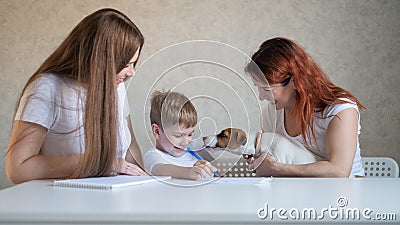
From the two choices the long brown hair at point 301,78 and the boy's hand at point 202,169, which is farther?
the long brown hair at point 301,78

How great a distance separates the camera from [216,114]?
1.11m

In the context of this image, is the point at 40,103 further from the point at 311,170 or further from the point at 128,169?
the point at 311,170

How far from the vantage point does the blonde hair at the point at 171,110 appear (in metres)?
1.11

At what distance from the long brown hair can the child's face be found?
26.7 inches

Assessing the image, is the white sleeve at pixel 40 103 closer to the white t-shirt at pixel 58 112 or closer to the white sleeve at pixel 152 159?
the white t-shirt at pixel 58 112

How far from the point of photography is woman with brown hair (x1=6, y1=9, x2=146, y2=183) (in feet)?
4.21

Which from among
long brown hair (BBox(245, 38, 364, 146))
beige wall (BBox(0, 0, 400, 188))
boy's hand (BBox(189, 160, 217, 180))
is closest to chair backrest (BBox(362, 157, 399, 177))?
long brown hair (BBox(245, 38, 364, 146))

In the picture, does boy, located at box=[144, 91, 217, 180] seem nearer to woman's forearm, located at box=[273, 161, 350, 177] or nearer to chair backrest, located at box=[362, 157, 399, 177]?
woman's forearm, located at box=[273, 161, 350, 177]

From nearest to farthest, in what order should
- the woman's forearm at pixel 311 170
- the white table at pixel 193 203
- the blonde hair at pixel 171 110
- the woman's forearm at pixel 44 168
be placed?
the white table at pixel 193 203
the blonde hair at pixel 171 110
the woman's forearm at pixel 44 168
the woman's forearm at pixel 311 170

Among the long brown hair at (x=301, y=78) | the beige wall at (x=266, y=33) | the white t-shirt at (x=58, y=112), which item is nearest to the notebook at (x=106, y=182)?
the white t-shirt at (x=58, y=112)

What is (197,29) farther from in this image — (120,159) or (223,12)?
(120,159)

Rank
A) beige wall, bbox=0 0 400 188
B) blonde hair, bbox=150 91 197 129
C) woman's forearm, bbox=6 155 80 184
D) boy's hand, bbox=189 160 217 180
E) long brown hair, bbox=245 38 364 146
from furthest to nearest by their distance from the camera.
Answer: beige wall, bbox=0 0 400 188 < long brown hair, bbox=245 38 364 146 < woman's forearm, bbox=6 155 80 184 < boy's hand, bbox=189 160 217 180 < blonde hair, bbox=150 91 197 129

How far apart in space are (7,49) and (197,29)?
1.11 metres


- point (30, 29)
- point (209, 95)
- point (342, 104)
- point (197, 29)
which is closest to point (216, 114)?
point (209, 95)
